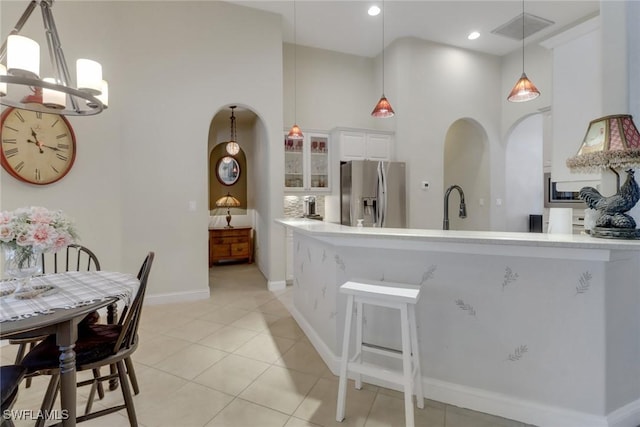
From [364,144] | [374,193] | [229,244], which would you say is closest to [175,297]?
[229,244]

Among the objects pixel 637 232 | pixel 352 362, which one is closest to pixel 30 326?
pixel 352 362

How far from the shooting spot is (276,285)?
4.39m

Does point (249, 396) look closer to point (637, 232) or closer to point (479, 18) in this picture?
point (637, 232)

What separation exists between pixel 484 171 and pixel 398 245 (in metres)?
Result: 4.63

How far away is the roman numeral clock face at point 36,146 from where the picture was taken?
2.93m

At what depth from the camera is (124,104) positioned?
11.7ft

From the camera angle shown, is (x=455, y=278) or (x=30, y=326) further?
(x=455, y=278)

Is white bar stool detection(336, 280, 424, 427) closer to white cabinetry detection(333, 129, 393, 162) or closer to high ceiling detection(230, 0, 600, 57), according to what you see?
white cabinetry detection(333, 129, 393, 162)

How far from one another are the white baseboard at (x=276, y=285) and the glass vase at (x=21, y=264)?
9.70ft

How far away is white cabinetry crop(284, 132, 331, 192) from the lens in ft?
15.7

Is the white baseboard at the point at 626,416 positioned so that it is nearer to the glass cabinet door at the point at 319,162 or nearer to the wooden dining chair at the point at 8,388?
the wooden dining chair at the point at 8,388

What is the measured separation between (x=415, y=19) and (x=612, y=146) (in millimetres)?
3847

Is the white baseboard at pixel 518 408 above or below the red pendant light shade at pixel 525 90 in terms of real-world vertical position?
below

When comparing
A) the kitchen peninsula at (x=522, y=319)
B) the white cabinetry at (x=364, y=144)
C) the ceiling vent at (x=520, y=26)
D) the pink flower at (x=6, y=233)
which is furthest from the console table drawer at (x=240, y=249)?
the ceiling vent at (x=520, y=26)
